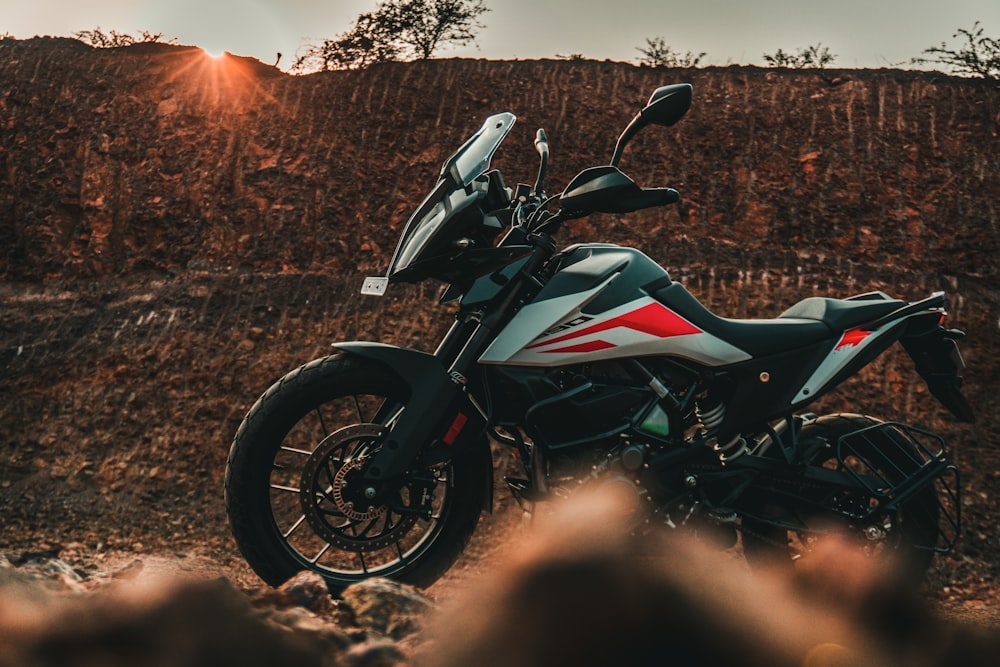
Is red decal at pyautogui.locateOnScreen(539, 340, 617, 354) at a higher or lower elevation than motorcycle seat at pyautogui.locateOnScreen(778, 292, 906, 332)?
lower

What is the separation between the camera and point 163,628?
6.17 ft

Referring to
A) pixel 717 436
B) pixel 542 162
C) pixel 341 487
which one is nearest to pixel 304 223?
pixel 542 162

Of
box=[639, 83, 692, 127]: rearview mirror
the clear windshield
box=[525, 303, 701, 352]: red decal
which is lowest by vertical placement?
box=[525, 303, 701, 352]: red decal

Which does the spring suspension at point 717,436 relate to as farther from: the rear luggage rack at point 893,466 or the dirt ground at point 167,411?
the dirt ground at point 167,411

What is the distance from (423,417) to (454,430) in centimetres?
19

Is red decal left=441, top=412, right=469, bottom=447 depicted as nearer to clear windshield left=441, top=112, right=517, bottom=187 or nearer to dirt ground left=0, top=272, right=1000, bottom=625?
clear windshield left=441, top=112, right=517, bottom=187

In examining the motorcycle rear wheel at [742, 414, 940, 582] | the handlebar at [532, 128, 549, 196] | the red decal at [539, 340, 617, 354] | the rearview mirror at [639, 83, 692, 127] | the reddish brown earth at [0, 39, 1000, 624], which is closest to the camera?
the rearview mirror at [639, 83, 692, 127]

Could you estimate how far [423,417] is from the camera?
11.4 feet

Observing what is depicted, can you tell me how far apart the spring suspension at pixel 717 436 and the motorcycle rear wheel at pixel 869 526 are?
340 millimetres

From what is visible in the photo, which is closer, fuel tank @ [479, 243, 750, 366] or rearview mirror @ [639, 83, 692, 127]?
rearview mirror @ [639, 83, 692, 127]

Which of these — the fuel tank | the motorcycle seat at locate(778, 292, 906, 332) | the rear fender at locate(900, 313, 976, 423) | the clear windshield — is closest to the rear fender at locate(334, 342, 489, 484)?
the fuel tank

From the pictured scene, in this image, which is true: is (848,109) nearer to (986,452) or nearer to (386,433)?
(986,452)

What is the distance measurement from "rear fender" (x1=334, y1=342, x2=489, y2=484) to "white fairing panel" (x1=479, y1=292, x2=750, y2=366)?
0.23m

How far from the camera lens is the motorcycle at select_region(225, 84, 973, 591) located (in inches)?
136
